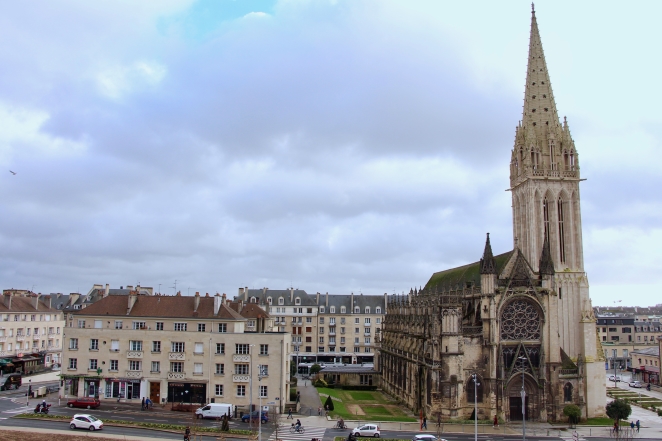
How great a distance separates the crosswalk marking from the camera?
163ft

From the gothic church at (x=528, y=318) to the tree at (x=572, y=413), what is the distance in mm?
1444

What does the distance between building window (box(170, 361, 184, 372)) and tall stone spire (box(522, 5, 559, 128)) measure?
51.6m

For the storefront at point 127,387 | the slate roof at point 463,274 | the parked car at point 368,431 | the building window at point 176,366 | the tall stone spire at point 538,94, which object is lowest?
the parked car at point 368,431

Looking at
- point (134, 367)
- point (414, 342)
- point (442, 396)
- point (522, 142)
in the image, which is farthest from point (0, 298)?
point (522, 142)

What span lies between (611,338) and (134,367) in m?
113

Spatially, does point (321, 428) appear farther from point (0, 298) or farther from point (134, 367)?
point (0, 298)

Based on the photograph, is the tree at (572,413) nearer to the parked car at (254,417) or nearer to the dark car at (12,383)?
the parked car at (254,417)

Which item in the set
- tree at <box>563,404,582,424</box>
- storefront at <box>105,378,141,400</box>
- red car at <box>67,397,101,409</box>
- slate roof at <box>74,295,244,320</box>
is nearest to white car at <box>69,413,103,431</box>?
red car at <box>67,397,101,409</box>

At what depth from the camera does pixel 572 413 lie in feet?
206

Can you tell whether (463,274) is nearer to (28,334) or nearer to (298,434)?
(298,434)

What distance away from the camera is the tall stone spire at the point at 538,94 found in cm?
7888

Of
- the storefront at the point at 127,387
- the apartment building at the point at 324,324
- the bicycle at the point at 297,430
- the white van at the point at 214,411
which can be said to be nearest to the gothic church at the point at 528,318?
the bicycle at the point at 297,430

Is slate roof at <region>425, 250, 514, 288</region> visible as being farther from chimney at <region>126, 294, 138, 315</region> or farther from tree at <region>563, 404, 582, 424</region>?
chimney at <region>126, 294, 138, 315</region>

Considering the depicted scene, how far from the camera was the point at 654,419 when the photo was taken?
2685 inches
